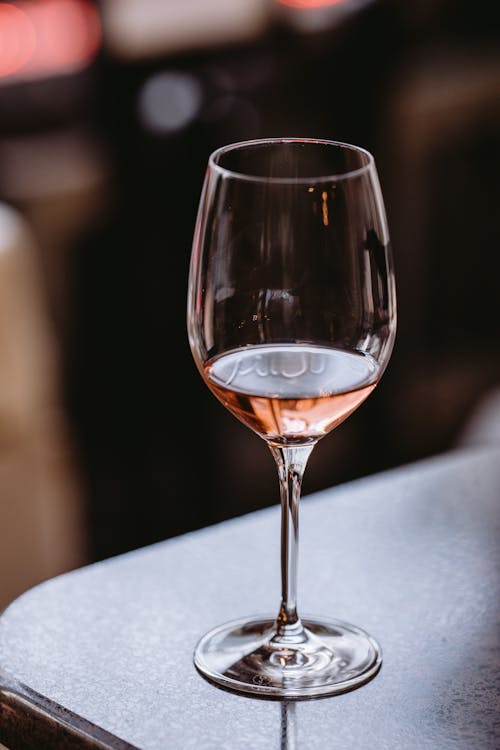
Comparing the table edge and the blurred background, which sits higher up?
the blurred background

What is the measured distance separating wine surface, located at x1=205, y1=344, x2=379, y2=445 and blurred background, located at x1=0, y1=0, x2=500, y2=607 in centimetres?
180

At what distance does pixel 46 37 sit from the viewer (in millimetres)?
3500

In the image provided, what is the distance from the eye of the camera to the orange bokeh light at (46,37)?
328 cm

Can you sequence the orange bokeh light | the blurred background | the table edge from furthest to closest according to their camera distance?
the orange bokeh light → the blurred background → the table edge

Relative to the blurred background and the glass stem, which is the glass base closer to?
the glass stem

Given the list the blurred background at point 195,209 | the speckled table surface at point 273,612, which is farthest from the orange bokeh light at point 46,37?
the speckled table surface at point 273,612

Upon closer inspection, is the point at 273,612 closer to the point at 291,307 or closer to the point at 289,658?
the point at 289,658

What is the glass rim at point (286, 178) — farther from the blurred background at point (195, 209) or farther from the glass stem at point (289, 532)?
the blurred background at point (195, 209)

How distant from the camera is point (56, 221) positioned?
291 cm

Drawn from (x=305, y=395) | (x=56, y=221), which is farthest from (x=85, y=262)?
(x=305, y=395)

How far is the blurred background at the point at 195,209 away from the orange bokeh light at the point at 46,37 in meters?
0.13

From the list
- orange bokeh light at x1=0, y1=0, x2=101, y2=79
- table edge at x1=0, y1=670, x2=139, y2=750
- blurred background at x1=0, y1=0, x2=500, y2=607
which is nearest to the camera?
table edge at x1=0, y1=670, x2=139, y2=750

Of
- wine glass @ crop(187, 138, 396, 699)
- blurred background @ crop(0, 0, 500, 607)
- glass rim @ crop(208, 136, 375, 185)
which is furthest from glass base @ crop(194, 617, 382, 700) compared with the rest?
blurred background @ crop(0, 0, 500, 607)

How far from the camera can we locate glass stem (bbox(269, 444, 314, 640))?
1.95 ft
